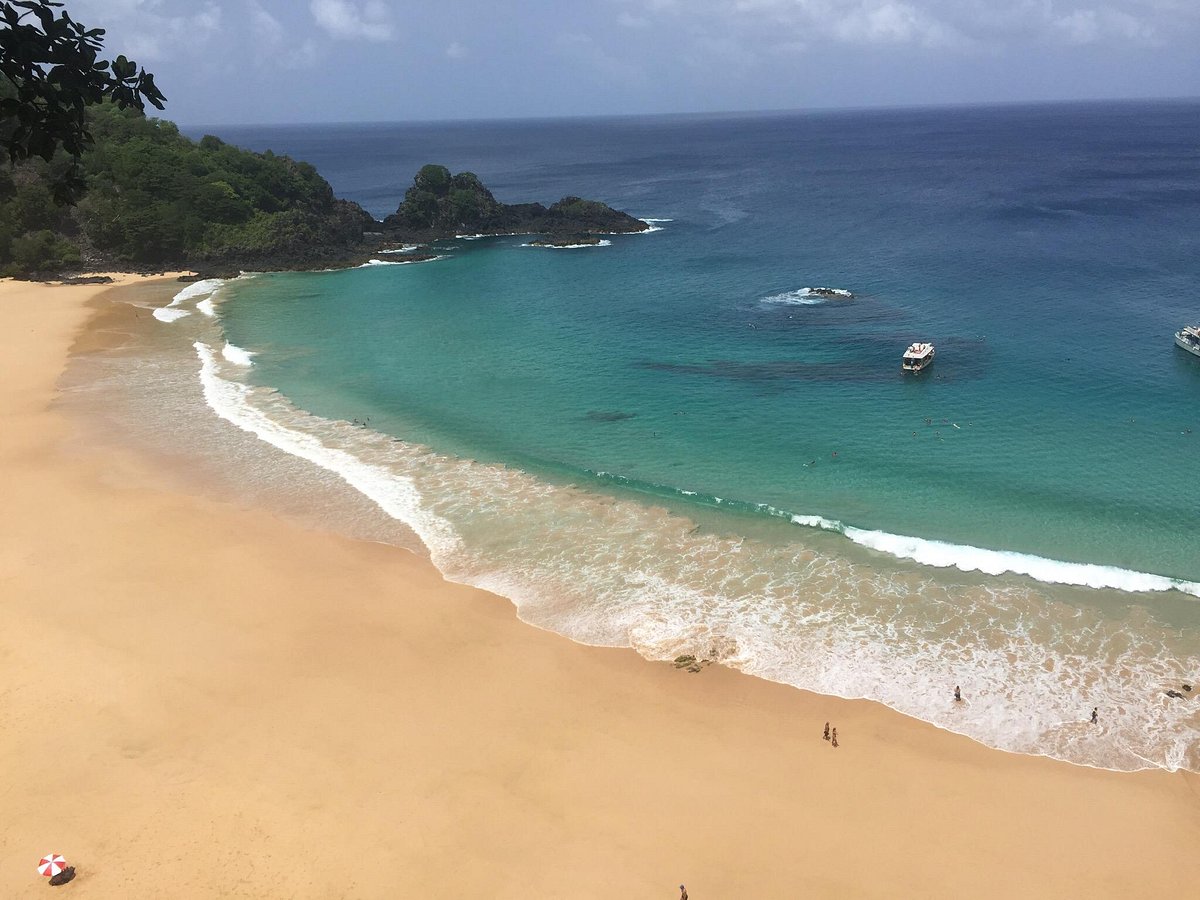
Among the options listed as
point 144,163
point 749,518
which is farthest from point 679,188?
point 749,518

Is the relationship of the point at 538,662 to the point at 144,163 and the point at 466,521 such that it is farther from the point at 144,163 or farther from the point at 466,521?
the point at 144,163

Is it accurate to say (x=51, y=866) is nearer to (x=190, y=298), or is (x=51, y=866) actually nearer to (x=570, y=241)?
(x=190, y=298)

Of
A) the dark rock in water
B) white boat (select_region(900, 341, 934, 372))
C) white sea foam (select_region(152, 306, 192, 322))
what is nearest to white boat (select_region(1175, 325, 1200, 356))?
white boat (select_region(900, 341, 934, 372))

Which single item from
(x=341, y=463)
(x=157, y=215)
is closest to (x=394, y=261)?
(x=157, y=215)

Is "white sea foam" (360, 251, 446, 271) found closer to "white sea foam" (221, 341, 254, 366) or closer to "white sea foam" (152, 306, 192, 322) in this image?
"white sea foam" (152, 306, 192, 322)

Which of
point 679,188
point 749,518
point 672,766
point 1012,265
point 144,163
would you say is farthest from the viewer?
point 679,188

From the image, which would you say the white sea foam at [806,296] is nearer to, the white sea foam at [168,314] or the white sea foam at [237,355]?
the white sea foam at [237,355]
